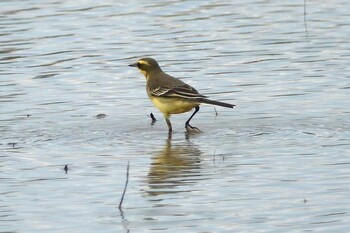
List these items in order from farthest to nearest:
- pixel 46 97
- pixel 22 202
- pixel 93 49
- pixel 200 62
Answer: pixel 93 49
pixel 200 62
pixel 46 97
pixel 22 202

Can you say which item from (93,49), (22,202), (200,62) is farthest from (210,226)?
(93,49)

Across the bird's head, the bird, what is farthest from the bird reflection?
the bird's head

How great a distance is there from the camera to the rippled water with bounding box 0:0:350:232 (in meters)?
10.3

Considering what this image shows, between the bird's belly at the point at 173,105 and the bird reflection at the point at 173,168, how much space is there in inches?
22.5

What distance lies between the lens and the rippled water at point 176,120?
33.8 feet

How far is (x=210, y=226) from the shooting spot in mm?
9727

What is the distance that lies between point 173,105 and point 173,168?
2239mm

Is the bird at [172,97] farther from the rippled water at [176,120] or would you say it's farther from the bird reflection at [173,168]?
the bird reflection at [173,168]

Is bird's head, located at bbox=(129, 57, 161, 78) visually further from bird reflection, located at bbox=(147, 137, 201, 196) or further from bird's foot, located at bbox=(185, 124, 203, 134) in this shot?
bird reflection, located at bbox=(147, 137, 201, 196)

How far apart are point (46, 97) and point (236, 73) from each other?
8.78ft

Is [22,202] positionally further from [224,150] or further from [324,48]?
[324,48]

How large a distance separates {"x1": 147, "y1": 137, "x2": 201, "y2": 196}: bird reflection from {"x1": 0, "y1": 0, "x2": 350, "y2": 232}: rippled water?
0.08ft

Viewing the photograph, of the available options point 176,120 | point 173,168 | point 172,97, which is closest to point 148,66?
point 176,120

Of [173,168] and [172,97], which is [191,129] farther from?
[173,168]
